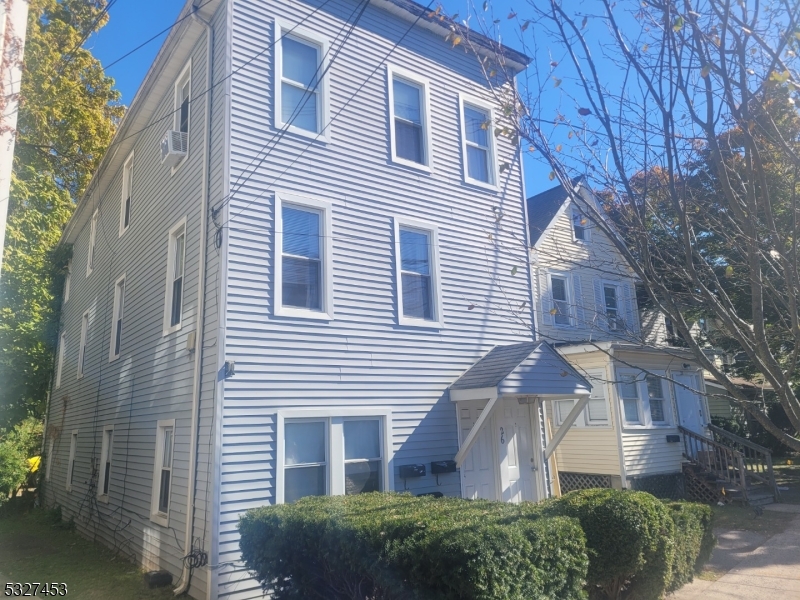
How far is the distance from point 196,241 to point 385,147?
359 centimetres

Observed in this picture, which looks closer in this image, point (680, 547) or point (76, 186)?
point (680, 547)

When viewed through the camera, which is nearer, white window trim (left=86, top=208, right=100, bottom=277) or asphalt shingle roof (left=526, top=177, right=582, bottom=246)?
white window trim (left=86, top=208, right=100, bottom=277)

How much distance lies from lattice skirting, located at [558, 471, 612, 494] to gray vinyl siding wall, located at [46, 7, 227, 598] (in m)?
10.6

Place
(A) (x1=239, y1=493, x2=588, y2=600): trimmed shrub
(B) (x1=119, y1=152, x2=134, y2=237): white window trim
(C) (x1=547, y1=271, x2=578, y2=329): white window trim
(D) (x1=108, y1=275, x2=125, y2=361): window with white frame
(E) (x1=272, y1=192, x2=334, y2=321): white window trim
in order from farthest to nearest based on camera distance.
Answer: (C) (x1=547, y1=271, x2=578, y2=329): white window trim < (B) (x1=119, y1=152, x2=134, y2=237): white window trim < (D) (x1=108, y1=275, x2=125, y2=361): window with white frame < (E) (x1=272, y1=192, x2=334, y2=321): white window trim < (A) (x1=239, y1=493, x2=588, y2=600): trimmed shrub

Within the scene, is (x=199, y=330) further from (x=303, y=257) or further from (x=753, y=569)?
(x=753, y=569)

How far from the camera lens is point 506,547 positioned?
5.04 meters

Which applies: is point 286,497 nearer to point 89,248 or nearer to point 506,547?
point 506,547

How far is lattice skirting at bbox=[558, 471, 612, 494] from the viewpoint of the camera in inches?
615

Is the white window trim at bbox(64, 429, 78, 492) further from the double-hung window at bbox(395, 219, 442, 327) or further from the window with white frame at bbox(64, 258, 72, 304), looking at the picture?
the double-hung window at bbox(395, 219, 442, 327)

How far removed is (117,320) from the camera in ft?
44.1

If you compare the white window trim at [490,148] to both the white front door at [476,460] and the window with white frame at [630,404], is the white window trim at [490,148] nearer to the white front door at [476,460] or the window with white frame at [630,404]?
the white front door at [476,460]

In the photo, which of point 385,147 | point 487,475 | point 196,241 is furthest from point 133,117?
point 487,475

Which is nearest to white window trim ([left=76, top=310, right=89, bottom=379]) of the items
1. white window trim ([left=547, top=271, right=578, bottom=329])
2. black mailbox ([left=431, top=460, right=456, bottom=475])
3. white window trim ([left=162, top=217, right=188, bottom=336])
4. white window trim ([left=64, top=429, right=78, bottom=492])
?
white window trim ([left=64, top=429, right=78, bottom=492])

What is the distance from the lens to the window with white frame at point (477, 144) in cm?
1202
